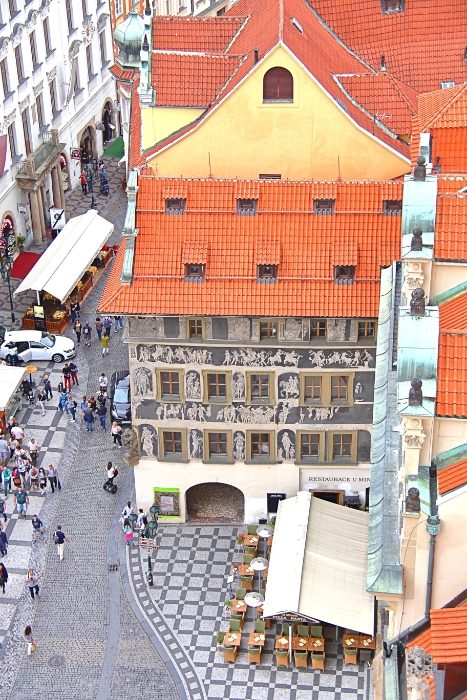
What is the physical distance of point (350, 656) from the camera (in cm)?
4725

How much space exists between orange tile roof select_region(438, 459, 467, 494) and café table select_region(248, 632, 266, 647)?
22.2 meters

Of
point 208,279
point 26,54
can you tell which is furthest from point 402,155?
point 26,54

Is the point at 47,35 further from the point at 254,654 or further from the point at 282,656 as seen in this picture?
the point at 282,656

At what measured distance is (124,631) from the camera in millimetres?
49625

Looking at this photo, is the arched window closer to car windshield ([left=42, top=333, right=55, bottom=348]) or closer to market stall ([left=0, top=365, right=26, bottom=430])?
market stall ([left=0, top=365, right=26, bottom=430])

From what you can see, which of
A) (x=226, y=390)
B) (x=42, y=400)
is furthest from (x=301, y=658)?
(x=42, y=400)

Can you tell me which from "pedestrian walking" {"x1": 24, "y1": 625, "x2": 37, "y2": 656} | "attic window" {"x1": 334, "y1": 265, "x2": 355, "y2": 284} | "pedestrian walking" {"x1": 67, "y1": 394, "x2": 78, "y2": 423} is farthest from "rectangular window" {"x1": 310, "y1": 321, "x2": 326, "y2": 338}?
"pedestrian walking" {"x1": 67, "y1": 394, "x2": 78, "y2": 423}

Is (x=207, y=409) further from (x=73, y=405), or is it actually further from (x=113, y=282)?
(x=73, y=405)

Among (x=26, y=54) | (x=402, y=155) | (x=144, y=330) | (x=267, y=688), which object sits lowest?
(x=267, y=688)

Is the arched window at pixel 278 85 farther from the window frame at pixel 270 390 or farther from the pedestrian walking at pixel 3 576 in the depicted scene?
the pedestrian walking at pixel 3 576

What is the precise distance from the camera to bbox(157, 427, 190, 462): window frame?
2085 inches

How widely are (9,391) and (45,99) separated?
2401 centimetres

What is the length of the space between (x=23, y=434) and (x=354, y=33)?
2452 centimetres

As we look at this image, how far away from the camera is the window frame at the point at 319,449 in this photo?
5234cm
